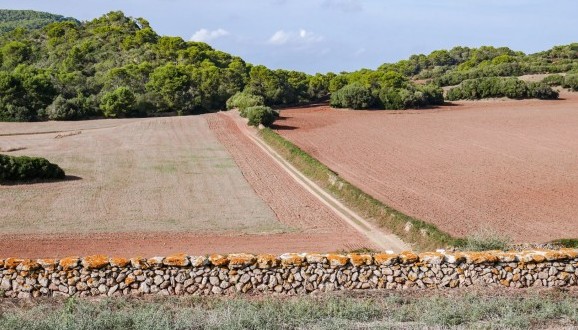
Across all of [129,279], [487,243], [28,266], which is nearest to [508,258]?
[487,243]

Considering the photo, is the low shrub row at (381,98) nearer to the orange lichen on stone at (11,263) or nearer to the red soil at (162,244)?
the red soil at (162,244)

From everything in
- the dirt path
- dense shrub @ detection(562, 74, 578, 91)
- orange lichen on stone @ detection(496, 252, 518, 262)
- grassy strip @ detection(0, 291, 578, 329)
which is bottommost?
the dirt path

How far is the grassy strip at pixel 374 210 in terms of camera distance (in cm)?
2203

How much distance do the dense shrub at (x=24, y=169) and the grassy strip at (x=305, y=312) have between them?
21236 millimetres

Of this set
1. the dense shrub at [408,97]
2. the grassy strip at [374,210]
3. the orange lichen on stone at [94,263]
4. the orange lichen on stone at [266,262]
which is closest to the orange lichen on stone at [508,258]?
the orange lichen on stone at [266,262]

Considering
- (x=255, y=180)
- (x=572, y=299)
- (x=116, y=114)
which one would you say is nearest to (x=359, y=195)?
(x=255, y=180)

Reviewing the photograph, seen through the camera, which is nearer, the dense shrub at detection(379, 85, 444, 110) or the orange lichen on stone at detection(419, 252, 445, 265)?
the orange lichen on stone at detection(419, 252, 445, 265)

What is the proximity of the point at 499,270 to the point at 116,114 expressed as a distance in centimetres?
6624

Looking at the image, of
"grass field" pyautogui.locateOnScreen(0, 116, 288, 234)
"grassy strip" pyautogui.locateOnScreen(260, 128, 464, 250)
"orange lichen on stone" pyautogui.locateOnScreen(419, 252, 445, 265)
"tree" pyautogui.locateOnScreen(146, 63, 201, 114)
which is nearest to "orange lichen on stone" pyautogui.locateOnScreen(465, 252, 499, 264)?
"orange lichen on stone" pyautogui.locateOnScreen(419, 252, 445, 265)

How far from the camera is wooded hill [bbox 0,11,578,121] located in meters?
72.7

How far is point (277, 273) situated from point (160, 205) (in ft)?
52.6

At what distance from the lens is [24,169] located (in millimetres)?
33062

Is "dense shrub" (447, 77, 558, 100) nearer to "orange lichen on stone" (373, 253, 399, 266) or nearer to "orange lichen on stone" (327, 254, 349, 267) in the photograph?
"orange lichen on stone" (373, 253, 399, 266)

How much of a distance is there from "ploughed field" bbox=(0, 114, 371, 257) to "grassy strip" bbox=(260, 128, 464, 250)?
1.45m
